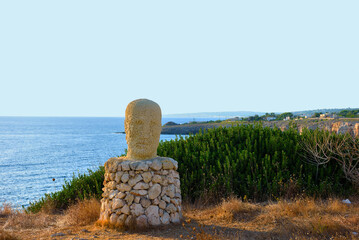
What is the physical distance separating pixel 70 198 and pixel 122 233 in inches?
172

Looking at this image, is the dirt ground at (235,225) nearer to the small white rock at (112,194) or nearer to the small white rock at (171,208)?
the small white rock at (171,208)

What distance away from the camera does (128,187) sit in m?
6.12

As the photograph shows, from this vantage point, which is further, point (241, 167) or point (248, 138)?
point (248, 138)

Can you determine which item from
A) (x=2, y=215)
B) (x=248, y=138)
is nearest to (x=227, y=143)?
(x=248, y=138)

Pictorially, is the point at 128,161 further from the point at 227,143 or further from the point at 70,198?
the point at 227,143

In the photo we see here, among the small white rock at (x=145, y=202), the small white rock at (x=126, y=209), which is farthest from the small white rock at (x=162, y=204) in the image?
the small white rock at (x=126, y=209)

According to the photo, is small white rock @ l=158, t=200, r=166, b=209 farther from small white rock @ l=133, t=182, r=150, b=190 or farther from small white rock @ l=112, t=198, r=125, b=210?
small white rock @ l=112, t=198, r=125, b=210

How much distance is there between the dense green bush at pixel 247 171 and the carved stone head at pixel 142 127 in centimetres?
289

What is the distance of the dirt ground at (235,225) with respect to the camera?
5648mm

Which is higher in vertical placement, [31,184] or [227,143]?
[227,143]

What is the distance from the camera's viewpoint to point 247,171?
925cm

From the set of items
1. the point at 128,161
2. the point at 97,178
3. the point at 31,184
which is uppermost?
the point at 128,161

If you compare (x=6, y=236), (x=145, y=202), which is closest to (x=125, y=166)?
(x=145, y=202)

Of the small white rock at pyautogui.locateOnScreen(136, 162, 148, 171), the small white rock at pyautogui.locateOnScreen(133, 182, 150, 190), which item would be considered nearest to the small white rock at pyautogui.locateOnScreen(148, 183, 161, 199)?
the small white rock at pyautogui.locateOnScreen(133, 182, 150, 190)
